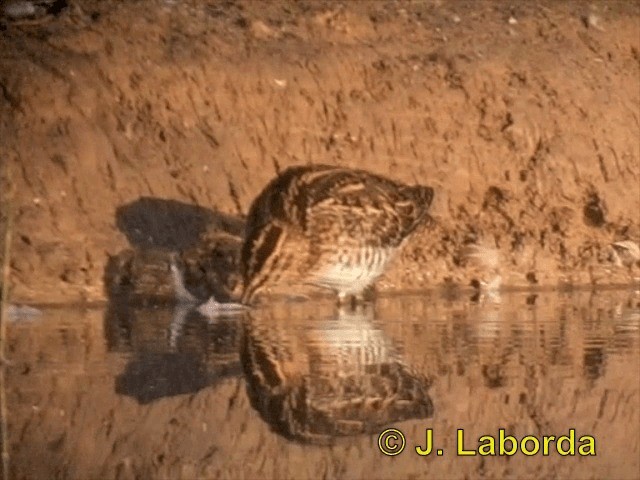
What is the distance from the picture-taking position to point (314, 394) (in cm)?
650

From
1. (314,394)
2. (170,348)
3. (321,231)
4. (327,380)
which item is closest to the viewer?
(314,394)

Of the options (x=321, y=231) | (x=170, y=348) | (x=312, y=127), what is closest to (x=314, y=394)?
(x=170, y=348)

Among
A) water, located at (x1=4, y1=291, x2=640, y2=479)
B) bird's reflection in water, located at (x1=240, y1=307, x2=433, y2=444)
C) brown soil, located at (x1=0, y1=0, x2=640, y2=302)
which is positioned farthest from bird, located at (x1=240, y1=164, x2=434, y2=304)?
brown soil, located at (x1=0, y1=0, x2=640, y2=302)

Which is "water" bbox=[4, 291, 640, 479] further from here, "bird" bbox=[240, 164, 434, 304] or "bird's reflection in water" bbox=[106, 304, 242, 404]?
"bird" bbox=[240, 164, 434, 304]

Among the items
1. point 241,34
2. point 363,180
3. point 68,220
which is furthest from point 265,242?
point 241,34

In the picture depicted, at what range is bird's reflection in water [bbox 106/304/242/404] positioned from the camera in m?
6.76

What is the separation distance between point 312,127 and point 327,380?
4.89 metres

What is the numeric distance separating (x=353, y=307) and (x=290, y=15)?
287cm

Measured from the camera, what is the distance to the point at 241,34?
11.7 metres

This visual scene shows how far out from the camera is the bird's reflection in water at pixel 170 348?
6.76 m

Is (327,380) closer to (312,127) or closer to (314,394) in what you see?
(314,394)

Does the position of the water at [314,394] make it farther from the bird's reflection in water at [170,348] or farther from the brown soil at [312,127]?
the brown soil at [312,127]

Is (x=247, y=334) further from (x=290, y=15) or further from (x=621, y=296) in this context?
(x=290, y=15)

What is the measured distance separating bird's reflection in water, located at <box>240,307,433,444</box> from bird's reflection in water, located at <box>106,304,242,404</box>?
0.14 meters
